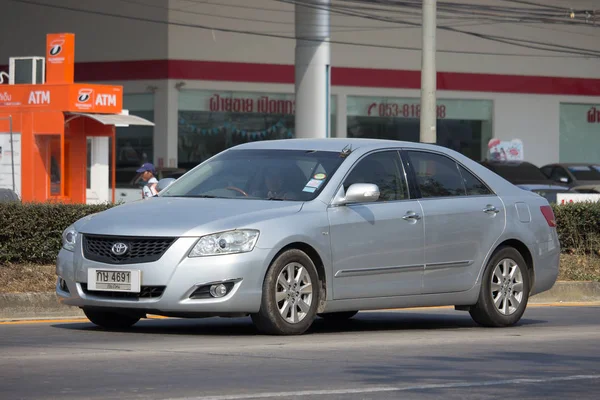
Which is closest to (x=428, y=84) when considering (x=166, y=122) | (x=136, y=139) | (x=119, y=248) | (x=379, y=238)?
(x=379, y=238)

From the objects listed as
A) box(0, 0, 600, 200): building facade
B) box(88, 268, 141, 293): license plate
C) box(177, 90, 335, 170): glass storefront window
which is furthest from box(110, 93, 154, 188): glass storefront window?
box(88, 268, 141, 293): license plate

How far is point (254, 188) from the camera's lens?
10602 mm

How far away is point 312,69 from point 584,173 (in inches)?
456

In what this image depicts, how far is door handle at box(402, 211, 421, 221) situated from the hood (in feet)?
3.53

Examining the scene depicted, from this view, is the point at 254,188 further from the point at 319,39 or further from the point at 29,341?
the point at 319,39

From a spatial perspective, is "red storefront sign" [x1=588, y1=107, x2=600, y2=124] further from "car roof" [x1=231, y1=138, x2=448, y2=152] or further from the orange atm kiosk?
"car roof" [x1=231, y1=138, x2=448, y2=152]

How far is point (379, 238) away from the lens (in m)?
10.6

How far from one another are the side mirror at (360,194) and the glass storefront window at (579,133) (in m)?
42.6

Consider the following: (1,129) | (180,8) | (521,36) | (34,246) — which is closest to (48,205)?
(34,246)

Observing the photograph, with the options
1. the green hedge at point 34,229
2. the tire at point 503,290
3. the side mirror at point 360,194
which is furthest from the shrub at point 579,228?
the side mirror at point 360,194

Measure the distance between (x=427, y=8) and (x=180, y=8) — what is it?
23311mm

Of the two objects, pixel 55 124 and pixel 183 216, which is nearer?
pixel 183 216

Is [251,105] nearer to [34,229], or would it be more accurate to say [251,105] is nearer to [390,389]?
[34,229]

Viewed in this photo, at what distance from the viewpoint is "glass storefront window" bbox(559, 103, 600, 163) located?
52.2 m
